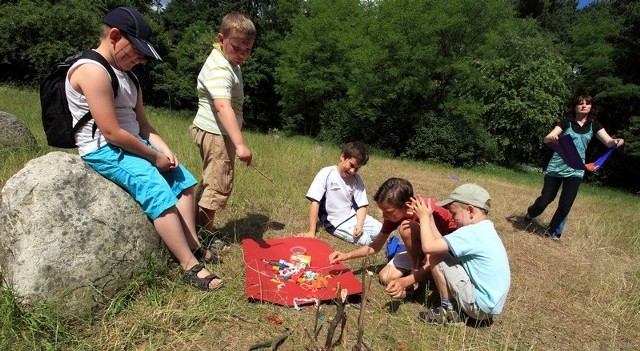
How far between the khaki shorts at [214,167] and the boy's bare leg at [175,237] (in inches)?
27.6

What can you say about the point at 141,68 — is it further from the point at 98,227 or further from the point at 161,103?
the point at 98,227

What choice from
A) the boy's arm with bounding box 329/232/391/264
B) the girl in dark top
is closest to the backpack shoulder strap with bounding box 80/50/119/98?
the boy's arm with bounding box 329/232/391/264

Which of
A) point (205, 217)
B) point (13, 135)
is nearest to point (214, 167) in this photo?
point (205, 217)

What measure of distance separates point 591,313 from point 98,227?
12.9 ft

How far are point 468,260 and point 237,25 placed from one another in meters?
2.50

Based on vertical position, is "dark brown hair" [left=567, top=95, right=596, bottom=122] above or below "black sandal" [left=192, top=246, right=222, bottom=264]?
above

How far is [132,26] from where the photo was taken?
2527 mm

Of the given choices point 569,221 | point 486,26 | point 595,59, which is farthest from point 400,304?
point 595,59

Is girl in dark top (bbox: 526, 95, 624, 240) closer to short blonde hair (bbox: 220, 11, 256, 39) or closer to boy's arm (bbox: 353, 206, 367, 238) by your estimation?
boy's arm (bbox: 353, 206, 367, 238)

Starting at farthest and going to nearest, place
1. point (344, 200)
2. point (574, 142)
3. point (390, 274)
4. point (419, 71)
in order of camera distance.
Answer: point (419, 71)
point (574, 142)
point (344, 200)
point (390, 274)

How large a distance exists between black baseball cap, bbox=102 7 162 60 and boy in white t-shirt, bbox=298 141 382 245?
2296mm

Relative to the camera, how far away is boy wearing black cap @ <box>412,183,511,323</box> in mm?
2709

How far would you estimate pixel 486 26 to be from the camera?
2045 centimetres

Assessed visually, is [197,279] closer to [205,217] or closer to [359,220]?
[205,217]
